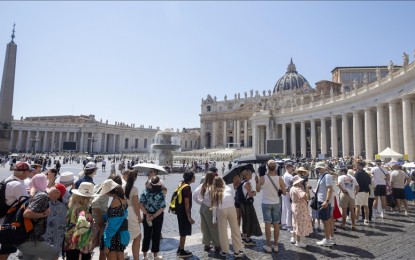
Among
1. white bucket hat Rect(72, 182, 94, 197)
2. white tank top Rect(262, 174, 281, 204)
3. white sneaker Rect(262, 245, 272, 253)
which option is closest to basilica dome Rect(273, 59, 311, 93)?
white tank top Rect(262, 174, 281, 204)

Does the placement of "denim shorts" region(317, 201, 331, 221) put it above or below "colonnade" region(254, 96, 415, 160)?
below

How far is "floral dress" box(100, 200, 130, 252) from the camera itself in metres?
4.30

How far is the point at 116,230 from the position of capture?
4320 millimetres

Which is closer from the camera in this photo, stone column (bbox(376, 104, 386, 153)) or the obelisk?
the obelisk

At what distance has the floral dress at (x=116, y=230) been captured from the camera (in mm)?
4297

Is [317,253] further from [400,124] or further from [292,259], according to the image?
[400,124]

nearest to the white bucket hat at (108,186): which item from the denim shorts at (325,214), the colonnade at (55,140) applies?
the denim shorts at (325,214)

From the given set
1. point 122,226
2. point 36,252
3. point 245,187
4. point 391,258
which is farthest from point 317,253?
point 36,252

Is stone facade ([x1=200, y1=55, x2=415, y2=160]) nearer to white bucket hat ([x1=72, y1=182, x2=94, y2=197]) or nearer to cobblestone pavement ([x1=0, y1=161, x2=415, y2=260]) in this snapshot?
cobblestone pavement ([x1=0, y1=161, x2=415, y2=260])

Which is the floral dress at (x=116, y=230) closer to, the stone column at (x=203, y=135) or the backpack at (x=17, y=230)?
the backpack at (x=17, y=230)

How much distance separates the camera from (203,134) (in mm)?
96438

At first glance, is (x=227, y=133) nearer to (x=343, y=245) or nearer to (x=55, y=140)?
(x=55, y=140)

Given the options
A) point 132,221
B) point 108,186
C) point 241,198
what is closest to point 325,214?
point 241,198

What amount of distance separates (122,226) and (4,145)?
27704mm
